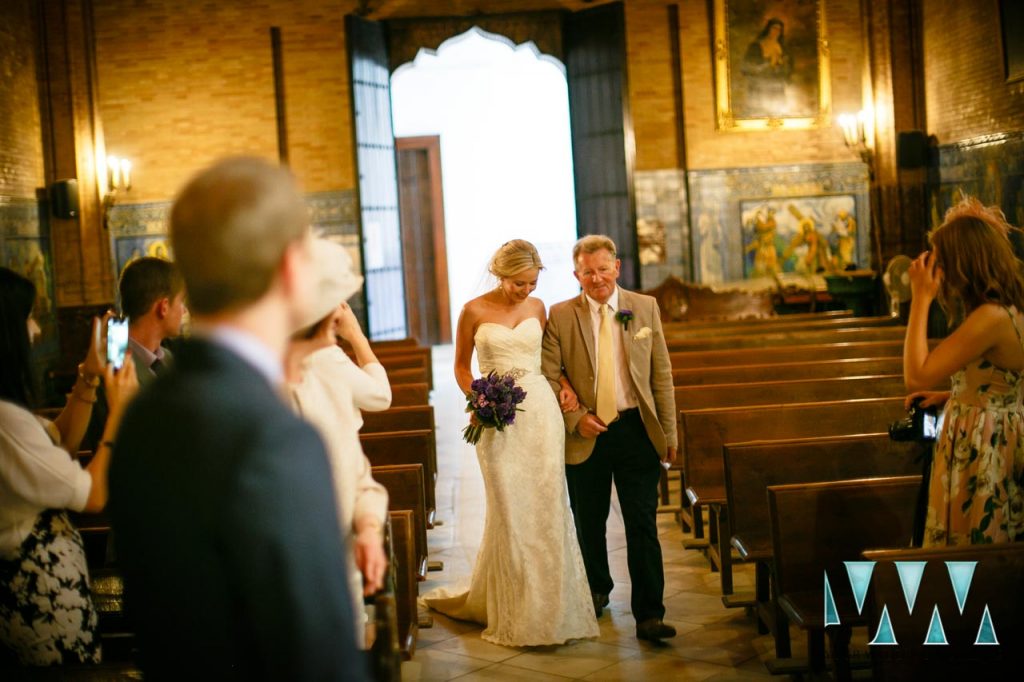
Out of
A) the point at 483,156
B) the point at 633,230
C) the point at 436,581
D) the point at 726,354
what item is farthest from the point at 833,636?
the point at 483,156

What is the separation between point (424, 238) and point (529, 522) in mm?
16322

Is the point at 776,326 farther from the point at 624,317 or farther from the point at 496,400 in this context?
the point at 496,400

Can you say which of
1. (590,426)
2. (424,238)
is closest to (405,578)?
(590,426)

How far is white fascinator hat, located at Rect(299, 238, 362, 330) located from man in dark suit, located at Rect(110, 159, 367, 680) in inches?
20.9

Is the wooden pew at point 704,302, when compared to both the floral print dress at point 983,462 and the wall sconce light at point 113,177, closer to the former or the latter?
the wall sconce light at point 113,177

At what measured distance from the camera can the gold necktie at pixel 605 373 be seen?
17.3 ft

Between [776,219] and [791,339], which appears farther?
[776,219]

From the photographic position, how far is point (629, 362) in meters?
5.29

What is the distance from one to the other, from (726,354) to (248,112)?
31.8 feet

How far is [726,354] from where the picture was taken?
8.83m

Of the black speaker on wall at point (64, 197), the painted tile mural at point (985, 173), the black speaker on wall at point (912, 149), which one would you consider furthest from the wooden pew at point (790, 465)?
the black speaker on wall at point (64, 197)

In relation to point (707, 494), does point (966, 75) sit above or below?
above

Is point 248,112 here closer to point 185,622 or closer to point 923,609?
point 923,609

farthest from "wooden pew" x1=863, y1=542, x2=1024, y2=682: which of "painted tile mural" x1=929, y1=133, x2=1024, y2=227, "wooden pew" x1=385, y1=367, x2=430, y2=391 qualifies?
"painted tile mural" x1=929, y1=133, x2=1024, y2=227
